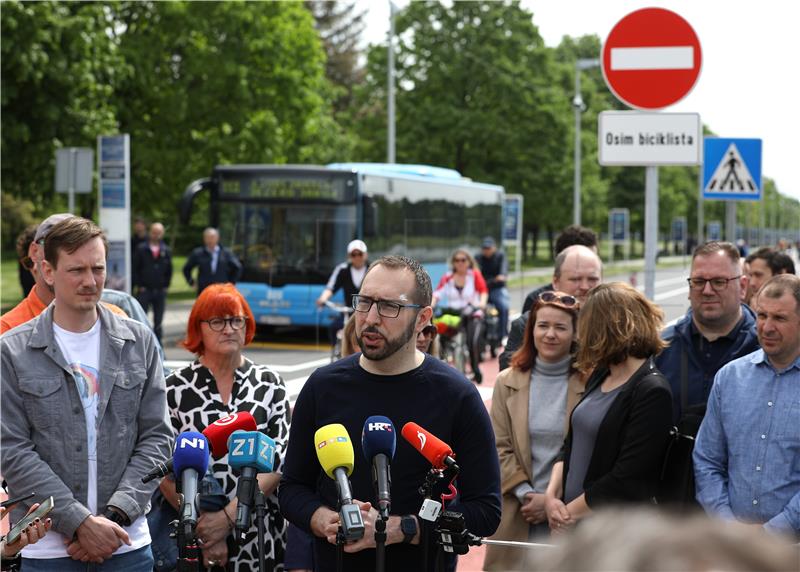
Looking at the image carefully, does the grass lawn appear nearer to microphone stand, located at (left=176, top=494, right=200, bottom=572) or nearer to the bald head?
the bald head

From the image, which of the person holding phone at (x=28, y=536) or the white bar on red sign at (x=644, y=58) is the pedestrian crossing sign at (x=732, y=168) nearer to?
the white bar on red sign at (x=644, y=58)

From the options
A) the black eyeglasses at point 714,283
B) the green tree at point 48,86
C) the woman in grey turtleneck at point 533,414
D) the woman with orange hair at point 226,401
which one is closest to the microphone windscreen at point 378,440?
the woman with orange hair at point 226,401

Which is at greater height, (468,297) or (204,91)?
(204,91)

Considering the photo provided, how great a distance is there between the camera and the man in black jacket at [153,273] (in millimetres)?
19562

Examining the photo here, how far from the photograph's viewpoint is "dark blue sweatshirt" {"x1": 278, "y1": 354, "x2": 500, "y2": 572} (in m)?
3.47

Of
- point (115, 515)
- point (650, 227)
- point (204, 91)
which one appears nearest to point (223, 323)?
point (115, 515)

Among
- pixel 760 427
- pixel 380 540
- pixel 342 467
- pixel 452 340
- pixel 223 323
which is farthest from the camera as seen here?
pixel 452 340

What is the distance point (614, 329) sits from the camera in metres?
4.62

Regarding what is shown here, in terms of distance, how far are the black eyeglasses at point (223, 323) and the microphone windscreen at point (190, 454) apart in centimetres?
156

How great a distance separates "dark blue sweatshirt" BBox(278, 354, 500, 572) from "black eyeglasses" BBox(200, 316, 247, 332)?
1.32 meters

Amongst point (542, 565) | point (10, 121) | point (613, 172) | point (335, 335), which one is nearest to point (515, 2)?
point (613, 172)

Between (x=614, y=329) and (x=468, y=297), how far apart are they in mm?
10477

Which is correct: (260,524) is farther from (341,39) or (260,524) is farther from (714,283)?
(341,39)

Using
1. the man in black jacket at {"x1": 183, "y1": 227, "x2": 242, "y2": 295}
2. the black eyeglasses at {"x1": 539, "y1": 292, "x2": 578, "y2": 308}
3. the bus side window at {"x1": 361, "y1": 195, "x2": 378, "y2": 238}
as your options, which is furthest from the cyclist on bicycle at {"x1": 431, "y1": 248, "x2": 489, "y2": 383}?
the black eyeglasses at {"x1": 539, "y1": 292, "x2": 578, "y2": 308}
